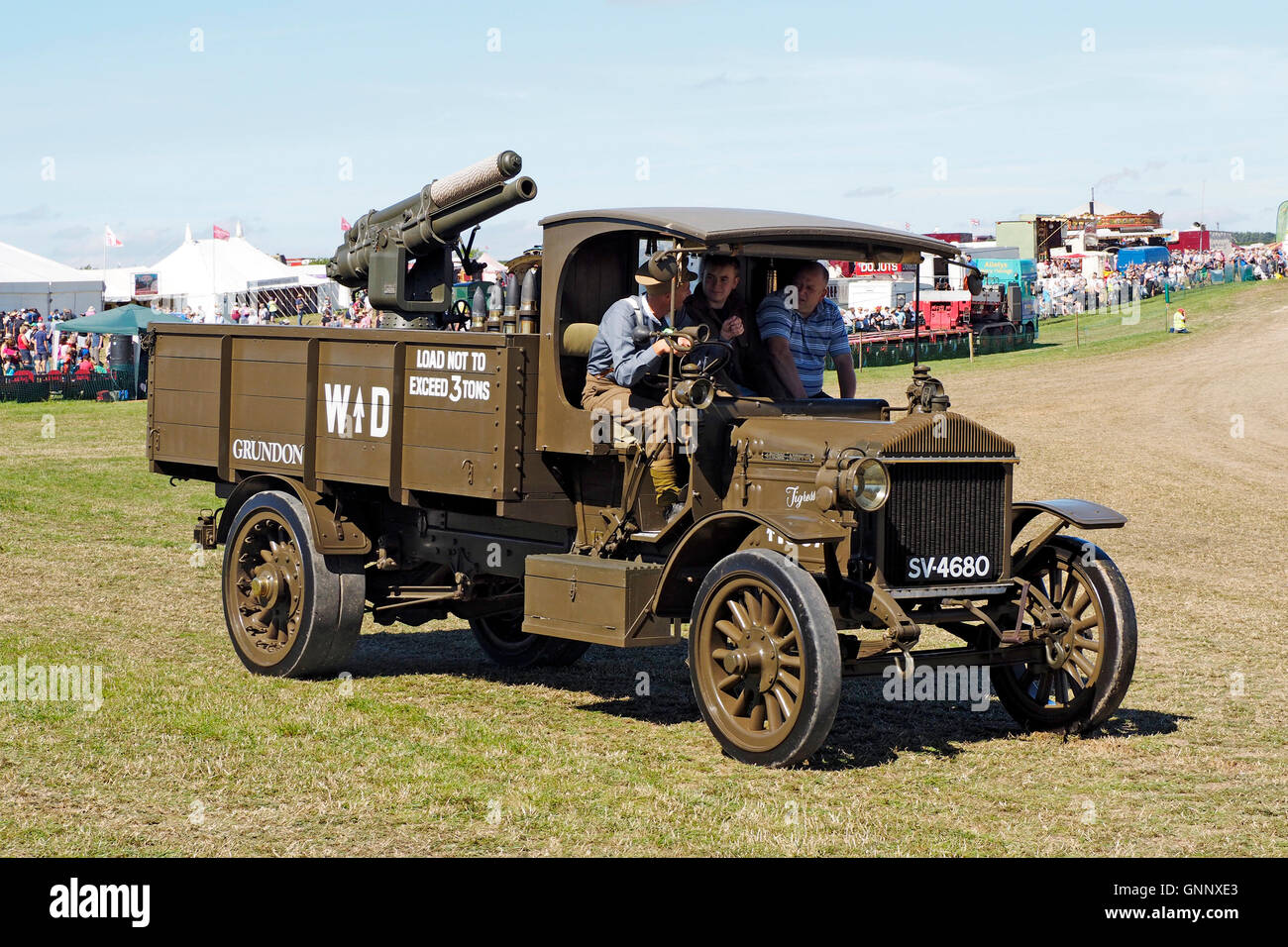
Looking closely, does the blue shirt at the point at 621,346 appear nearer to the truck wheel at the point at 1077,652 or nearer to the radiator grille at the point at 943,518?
the radiator grille at the point at 943,518

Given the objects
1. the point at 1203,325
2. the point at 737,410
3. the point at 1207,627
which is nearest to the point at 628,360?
the point at 737,410

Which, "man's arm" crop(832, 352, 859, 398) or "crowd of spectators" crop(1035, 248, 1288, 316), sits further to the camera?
"crowd of spectators" crop(1035, 248, 1288, 316)

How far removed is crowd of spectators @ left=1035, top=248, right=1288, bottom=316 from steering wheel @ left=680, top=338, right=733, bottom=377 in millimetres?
49388

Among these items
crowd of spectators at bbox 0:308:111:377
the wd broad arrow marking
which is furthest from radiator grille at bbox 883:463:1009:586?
crowd of spectators at bbox 0:308:111:377

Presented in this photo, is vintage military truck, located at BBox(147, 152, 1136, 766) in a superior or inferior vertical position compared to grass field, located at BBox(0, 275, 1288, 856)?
superior

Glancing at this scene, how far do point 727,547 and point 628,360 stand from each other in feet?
3.44

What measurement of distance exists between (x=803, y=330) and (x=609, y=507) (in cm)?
143

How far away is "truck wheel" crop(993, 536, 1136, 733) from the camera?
773 centimetres

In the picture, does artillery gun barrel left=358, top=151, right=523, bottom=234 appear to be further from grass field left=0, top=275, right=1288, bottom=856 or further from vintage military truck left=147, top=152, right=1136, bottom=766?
grass field left=0, top=275, right=1288, bottom=856

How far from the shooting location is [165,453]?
1054cm

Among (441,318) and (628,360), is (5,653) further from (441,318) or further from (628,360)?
(628,360)

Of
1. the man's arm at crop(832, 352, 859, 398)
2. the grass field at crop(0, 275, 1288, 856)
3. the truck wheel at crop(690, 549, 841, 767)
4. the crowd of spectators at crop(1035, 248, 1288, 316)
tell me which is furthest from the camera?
the crowd of spectators at crop(1035, 248, 1288, 316)

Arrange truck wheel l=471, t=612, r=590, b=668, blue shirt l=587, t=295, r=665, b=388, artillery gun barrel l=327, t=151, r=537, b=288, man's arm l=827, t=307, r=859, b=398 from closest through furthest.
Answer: blue shirt l=587, t=295, r=665, b=388 → man's arm l=827, t=307, r=859, b=398 → artillery gun barrel l=327, t=151, r=537, b=288 → truck wheel l=471, t=612, r=590, b=668

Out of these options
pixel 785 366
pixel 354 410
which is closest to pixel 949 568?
pixel 785 366
